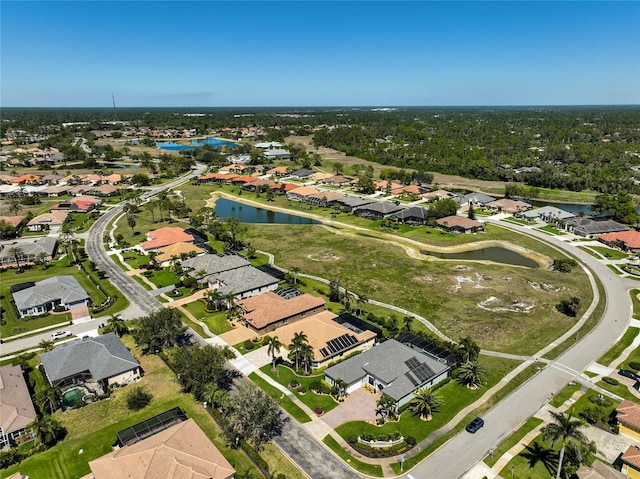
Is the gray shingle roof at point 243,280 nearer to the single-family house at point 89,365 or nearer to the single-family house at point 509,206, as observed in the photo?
the single-family house at point 89,365

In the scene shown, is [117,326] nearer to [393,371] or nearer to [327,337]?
[327,337]

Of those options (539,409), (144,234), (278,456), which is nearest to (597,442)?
(539,409)

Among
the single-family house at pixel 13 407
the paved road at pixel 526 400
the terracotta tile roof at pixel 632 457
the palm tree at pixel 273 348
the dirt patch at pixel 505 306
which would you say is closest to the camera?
the terracotta tile roof at pixel 632 457

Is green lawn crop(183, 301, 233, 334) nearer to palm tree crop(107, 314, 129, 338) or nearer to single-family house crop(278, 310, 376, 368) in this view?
single-family house crop(278, 310, 376, 368)

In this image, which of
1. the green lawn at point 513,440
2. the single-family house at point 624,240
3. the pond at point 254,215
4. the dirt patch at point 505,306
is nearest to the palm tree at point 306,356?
the green lawn at point 513,440

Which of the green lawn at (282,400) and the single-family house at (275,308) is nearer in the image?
the green lawn at (282,400)
